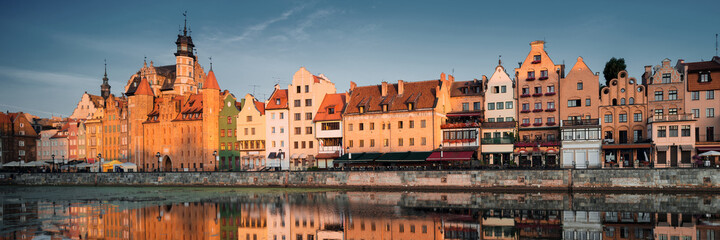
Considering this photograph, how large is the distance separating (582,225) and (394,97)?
41.2 metres

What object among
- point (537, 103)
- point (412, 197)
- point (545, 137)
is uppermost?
point (537, 103)

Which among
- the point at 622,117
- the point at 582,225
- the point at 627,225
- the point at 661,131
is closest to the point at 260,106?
the point at 622,117

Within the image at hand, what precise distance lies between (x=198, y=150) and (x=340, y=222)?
176 ft

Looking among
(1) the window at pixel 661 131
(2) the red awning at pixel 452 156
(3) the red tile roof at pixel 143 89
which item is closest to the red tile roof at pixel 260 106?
(3) the red tile roof at pixel 143 89

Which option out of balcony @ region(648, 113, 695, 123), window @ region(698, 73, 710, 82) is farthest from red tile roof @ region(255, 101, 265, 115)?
window @ region(698, 73, 710, 82)

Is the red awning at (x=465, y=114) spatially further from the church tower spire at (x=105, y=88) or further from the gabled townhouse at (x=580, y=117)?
the church tower spire at (x=105, y=88)

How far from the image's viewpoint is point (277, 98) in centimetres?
7969

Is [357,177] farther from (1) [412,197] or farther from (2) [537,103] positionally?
(2) [537,103]

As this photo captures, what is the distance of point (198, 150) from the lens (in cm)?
8481

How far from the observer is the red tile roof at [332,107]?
74.2m

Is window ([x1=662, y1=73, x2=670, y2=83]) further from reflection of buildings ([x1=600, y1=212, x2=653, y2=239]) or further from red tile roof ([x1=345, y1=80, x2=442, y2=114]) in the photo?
reflection of buildings ([x1=600, y1=212, x2=653, y2=239])

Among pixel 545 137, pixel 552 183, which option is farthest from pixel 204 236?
pixel 545 137

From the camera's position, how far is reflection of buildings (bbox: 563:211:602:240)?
30.3 meters

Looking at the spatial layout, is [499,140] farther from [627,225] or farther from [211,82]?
[211,82]
